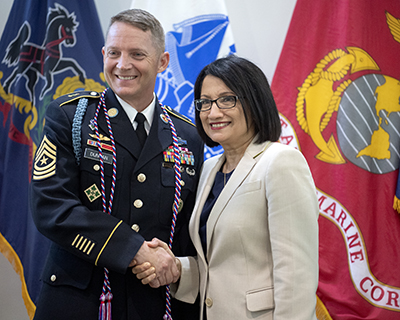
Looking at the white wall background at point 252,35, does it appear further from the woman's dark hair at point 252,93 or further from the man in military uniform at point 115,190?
the woman's dark hair at point 252,93

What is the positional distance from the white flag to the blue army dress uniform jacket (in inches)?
34.8

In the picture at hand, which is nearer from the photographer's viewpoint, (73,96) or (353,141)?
(73,96)

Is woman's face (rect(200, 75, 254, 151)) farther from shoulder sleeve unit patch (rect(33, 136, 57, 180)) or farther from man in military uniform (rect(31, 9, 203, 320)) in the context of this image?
shoulder sleeve unit patch (rect(33, 136, 57, 180))

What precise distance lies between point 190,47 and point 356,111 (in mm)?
1093

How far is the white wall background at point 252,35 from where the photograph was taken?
254 cm

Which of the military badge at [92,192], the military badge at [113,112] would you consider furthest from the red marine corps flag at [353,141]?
the military badge at [92,192]

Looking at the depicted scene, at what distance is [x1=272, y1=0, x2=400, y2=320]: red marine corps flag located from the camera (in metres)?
2.04

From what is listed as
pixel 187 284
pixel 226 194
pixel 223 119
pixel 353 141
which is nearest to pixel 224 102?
pixel 223 119

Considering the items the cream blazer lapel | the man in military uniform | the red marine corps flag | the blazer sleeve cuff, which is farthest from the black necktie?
the red marine corps flag

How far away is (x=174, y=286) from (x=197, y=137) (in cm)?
67

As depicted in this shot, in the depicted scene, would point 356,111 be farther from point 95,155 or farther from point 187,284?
point 95,155

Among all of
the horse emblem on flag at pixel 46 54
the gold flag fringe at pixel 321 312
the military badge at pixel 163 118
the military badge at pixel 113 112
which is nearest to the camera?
the military badge at pixel 113 112

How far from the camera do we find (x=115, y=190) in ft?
4.67

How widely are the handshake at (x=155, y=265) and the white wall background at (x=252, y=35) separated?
5.31ft
